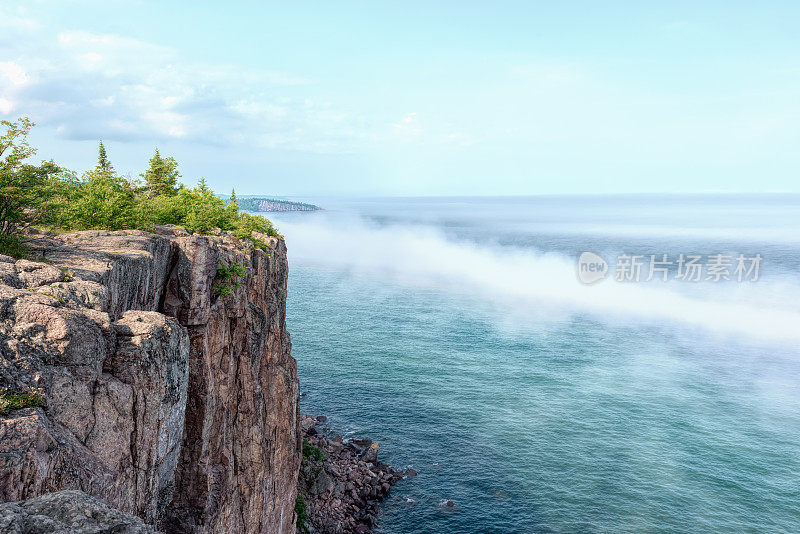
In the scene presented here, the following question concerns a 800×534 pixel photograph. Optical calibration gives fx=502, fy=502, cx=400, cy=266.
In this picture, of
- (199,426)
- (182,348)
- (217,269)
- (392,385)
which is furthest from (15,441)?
(392,385)

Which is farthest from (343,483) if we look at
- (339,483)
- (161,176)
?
(161,176)

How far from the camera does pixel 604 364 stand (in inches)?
5251

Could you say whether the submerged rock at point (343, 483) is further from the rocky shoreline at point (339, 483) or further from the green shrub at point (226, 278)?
the green shrub at point (226, 278)

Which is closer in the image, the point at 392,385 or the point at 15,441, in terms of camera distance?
the point at 15,441

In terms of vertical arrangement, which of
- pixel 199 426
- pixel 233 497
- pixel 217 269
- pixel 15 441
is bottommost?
pixel 233 497

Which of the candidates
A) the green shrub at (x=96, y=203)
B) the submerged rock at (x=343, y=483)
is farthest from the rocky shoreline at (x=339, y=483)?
the green shrub at (x=96, y=203)

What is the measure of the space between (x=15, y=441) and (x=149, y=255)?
46.2ft

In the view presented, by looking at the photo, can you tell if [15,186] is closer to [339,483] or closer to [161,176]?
[161,176]

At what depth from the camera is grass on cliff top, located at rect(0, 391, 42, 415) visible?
44.4 ft

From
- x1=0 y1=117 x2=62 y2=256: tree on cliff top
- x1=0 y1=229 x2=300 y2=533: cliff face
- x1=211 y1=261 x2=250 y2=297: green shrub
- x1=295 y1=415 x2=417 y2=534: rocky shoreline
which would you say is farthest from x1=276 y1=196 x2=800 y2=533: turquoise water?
x1=0 y1=117 x2=62 y2=256: tree on cliff top

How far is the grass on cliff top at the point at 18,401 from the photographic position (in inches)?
532

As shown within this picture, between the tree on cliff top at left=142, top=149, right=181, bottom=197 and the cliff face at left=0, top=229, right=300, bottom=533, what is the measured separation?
60.1 feet

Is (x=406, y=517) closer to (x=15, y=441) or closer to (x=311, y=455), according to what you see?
(x=311, y=455)

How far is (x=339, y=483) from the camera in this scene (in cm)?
7112
